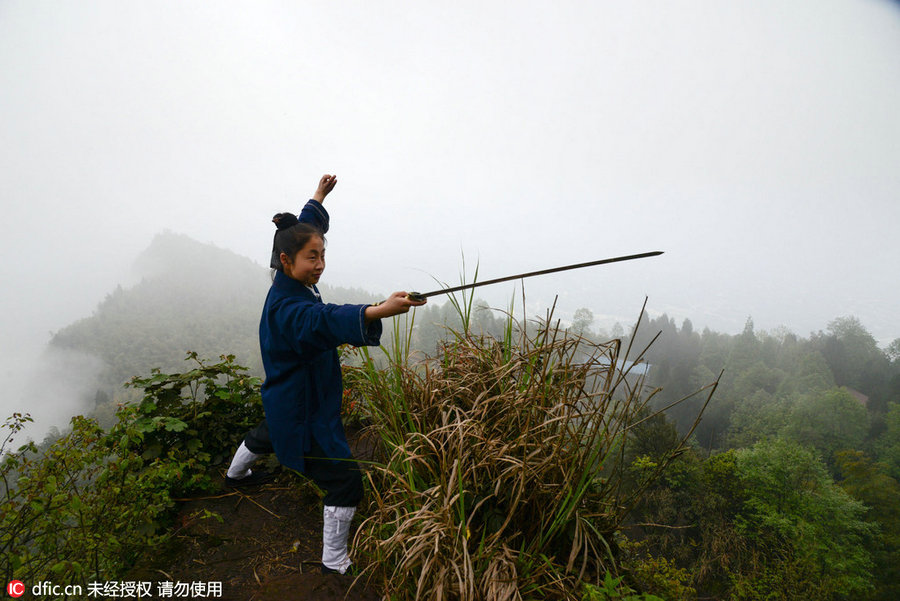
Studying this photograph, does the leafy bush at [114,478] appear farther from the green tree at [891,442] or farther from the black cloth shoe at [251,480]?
the green tree at [891,442]

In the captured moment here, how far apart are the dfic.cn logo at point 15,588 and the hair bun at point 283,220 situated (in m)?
1.75

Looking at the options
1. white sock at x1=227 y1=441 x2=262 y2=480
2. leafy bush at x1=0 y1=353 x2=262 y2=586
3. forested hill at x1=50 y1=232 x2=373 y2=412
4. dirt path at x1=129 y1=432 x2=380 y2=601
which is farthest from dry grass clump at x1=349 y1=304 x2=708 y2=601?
forested hill at x1=50 y1=232 x2=373 y2=412

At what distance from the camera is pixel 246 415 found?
2.87 m

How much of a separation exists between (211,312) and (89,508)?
545 inches

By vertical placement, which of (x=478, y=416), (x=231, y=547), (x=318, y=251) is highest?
(x=318, y=251)

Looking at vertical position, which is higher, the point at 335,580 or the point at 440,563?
the point at 440,563

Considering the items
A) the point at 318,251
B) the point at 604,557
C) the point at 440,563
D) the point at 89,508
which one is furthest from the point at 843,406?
the point at 89,508

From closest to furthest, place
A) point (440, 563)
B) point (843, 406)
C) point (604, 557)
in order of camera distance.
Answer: point (440, 563) < point (604, 557) < point (843, 406)

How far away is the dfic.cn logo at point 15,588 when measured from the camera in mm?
1312

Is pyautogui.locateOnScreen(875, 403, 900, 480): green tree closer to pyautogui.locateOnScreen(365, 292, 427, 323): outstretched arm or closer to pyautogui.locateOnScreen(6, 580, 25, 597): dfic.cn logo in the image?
pyautogui.locateOnScreen(365, 292, 427, 323): outstretched arm

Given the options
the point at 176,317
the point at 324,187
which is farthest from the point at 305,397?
the point at 176,317

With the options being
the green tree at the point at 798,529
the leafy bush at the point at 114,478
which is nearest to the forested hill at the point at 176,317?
the leafy bush at the point at 114,478

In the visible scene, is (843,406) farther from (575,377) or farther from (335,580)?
(335,580)

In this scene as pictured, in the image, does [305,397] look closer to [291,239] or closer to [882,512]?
[291,239]
